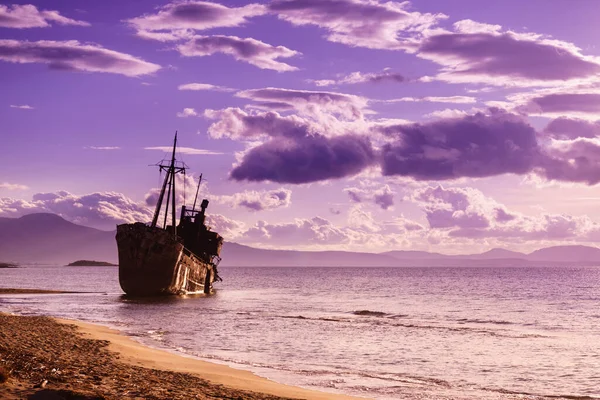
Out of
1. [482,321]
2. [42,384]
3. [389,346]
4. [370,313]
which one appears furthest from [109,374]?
[370,313]

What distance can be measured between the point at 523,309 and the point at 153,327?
41116mm

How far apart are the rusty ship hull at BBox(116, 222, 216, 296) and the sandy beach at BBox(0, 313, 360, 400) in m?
35.1

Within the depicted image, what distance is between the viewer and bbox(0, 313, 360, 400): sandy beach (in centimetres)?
1347

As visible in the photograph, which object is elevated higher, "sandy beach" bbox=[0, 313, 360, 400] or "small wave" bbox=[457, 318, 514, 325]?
"sandy beach" bbox=[0, 313, 360, 400]

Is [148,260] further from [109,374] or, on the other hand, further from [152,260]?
[109,374]

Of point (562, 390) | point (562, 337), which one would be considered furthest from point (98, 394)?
point (562, 337)

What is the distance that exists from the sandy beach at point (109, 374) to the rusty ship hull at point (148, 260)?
35144mm

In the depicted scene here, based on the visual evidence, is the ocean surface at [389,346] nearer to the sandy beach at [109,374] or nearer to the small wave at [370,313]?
the small wave at [370,313]

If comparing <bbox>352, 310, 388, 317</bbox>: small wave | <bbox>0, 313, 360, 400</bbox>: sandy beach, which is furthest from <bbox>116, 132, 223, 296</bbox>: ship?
<bbox>0, 313, 360, 400</bbox>: sandy beach

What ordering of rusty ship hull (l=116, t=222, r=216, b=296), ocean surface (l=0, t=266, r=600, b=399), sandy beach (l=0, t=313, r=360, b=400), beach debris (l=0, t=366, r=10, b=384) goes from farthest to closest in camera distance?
rusty ship hull (l=116, t=222, r=216, b=296), ocean surface (l=0, t=266, r=600, b=399), sandy beach (l=0, t=313, r=360, b=400), beach debris (l=0, t=366, r=10, b=384)

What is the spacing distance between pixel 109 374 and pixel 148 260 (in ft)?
160

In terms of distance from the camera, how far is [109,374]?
53.8ft

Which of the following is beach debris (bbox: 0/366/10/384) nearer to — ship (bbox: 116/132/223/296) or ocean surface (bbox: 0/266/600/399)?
ocean surface (bbox: 0/266/600/399)

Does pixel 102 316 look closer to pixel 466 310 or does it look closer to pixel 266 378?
pixel 266 378
